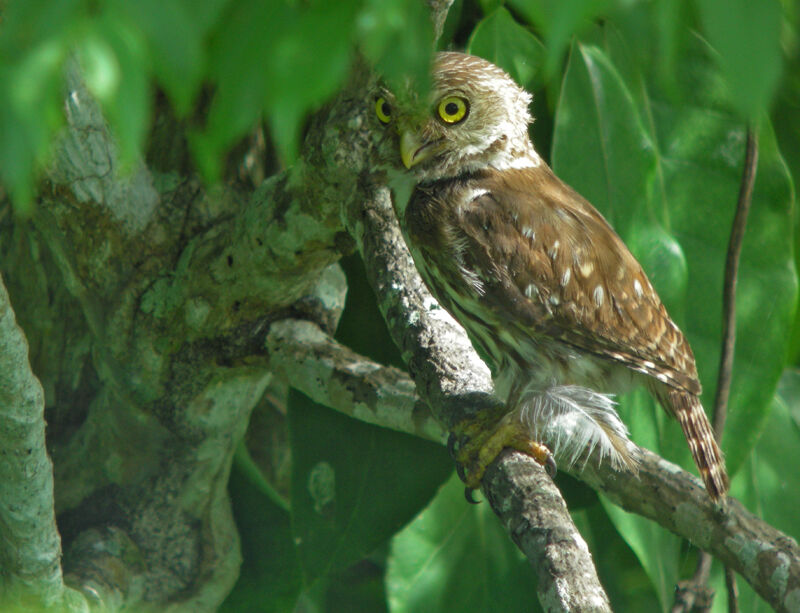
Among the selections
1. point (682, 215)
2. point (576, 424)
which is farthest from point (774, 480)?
point (576, 424)

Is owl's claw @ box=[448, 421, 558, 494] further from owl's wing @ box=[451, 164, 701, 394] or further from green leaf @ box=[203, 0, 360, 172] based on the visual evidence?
green leaf @ box=[203, 0, 360, 172]

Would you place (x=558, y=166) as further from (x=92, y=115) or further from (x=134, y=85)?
(x=134, y=85)

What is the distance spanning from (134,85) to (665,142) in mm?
2549

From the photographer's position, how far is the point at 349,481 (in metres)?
2.97

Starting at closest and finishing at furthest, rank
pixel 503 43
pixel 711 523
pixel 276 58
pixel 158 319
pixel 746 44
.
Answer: pixel 746 44
pixel 276 58
pixel 711 523
pixel 158 319
pixel 503 43

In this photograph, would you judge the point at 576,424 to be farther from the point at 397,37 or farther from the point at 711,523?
the point at 397,37

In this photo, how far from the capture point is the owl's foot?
2.05 meters

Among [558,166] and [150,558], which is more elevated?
[558,166]

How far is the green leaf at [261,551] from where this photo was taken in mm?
3066

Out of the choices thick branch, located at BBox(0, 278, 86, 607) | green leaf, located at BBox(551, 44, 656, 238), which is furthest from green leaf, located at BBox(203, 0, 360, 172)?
green leaf, located at BBox(551, 44, 656, 238)

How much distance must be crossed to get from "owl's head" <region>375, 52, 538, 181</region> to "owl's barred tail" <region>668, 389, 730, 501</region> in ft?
2.57

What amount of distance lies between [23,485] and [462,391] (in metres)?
1.05

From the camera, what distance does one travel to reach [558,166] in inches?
108

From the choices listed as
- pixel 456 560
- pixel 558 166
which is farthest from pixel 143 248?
pixel 456 560
